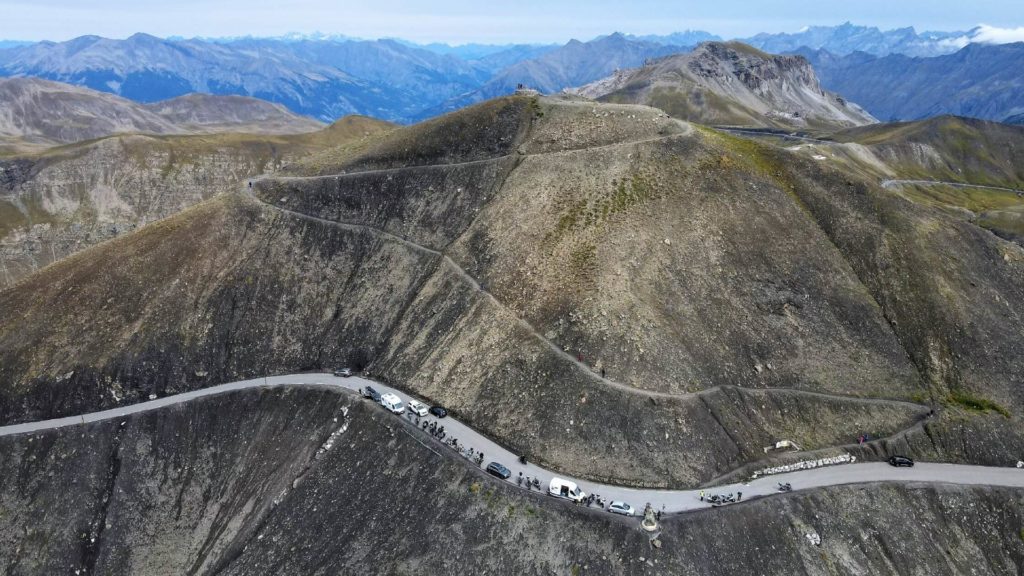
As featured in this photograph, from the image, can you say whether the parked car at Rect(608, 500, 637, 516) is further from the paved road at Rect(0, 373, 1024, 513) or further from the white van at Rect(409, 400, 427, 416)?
the white van at Rect(409, 400, 427, 416)

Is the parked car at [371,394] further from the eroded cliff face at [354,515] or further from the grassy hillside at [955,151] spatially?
the grassy hillside at [955,151]

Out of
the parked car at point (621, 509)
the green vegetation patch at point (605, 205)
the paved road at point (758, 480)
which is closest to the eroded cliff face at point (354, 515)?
the parked car at point (621, 509)

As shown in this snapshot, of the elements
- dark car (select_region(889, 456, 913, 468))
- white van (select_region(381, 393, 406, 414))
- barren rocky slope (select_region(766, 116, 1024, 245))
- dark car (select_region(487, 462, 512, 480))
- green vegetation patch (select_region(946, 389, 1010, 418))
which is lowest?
barren rocky slope (select_region(766, 116, 1024, 245))

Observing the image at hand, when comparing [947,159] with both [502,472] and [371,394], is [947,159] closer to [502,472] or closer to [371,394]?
[502,472]

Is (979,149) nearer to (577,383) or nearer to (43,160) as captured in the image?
(577,383)

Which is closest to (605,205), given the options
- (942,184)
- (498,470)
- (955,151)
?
(498,470)

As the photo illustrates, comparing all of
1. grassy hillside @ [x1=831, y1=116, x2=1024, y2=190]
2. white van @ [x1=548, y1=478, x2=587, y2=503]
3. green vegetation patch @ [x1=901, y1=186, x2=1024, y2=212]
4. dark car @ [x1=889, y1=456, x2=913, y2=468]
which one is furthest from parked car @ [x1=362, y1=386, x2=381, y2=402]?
grassy hillside @ [x1=831, y1=116, x2=1024, y2=190]
